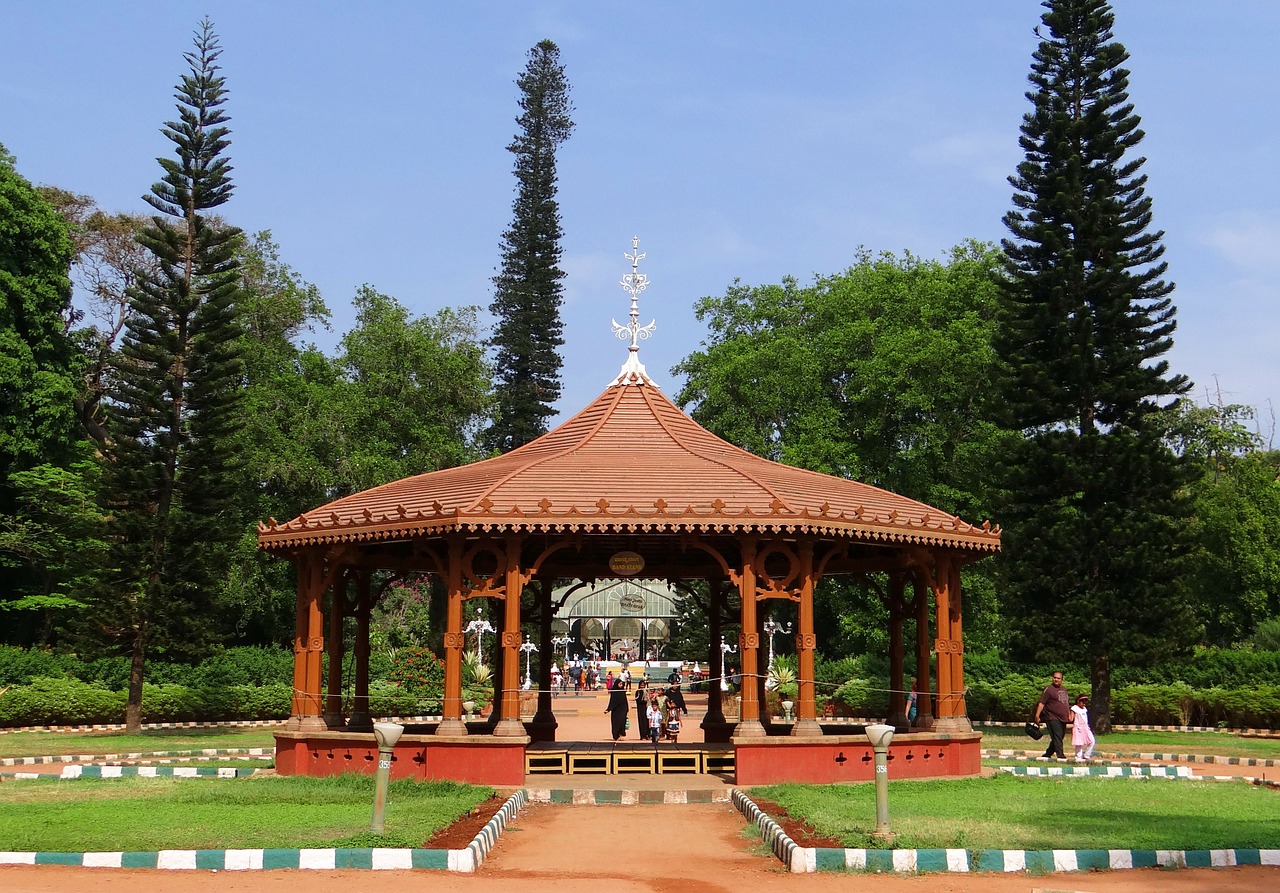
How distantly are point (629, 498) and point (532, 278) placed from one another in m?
26.9

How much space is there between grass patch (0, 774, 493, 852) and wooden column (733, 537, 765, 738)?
3.03 meters

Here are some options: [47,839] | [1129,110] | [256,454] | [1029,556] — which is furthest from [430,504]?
[256,454]

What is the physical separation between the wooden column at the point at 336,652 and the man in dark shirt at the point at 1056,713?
32.8 ft

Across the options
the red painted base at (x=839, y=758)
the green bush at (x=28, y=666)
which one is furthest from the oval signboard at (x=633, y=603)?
the red painted base at (x=839, y=758)

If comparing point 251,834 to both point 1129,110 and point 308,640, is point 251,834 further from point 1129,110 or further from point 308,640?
point 1129,110

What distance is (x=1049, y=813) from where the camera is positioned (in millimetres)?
11484

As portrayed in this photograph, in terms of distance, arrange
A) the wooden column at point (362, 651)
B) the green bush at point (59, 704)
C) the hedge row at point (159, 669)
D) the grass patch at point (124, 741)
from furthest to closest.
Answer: the hedge row at point (159, 669) → the green bush at point (59, 704) → the grass patch at point (124, 741) → the wooden column at point (362, 651)

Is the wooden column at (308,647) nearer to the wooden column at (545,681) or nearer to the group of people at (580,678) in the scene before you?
the wooden column at (545,681)

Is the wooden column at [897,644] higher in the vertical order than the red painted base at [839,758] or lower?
higher

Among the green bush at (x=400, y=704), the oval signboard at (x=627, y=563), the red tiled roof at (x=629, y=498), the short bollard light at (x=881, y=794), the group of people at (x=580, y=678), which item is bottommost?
the group of people at (x=580, y=678)

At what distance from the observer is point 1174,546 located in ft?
81.1

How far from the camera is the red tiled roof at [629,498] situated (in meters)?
13.8

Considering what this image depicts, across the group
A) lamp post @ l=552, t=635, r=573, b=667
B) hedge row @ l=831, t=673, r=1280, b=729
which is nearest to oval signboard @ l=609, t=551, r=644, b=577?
hedge row @ l=831, t=673, r=1280, b=729

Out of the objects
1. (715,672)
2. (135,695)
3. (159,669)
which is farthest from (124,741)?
(715,672)
